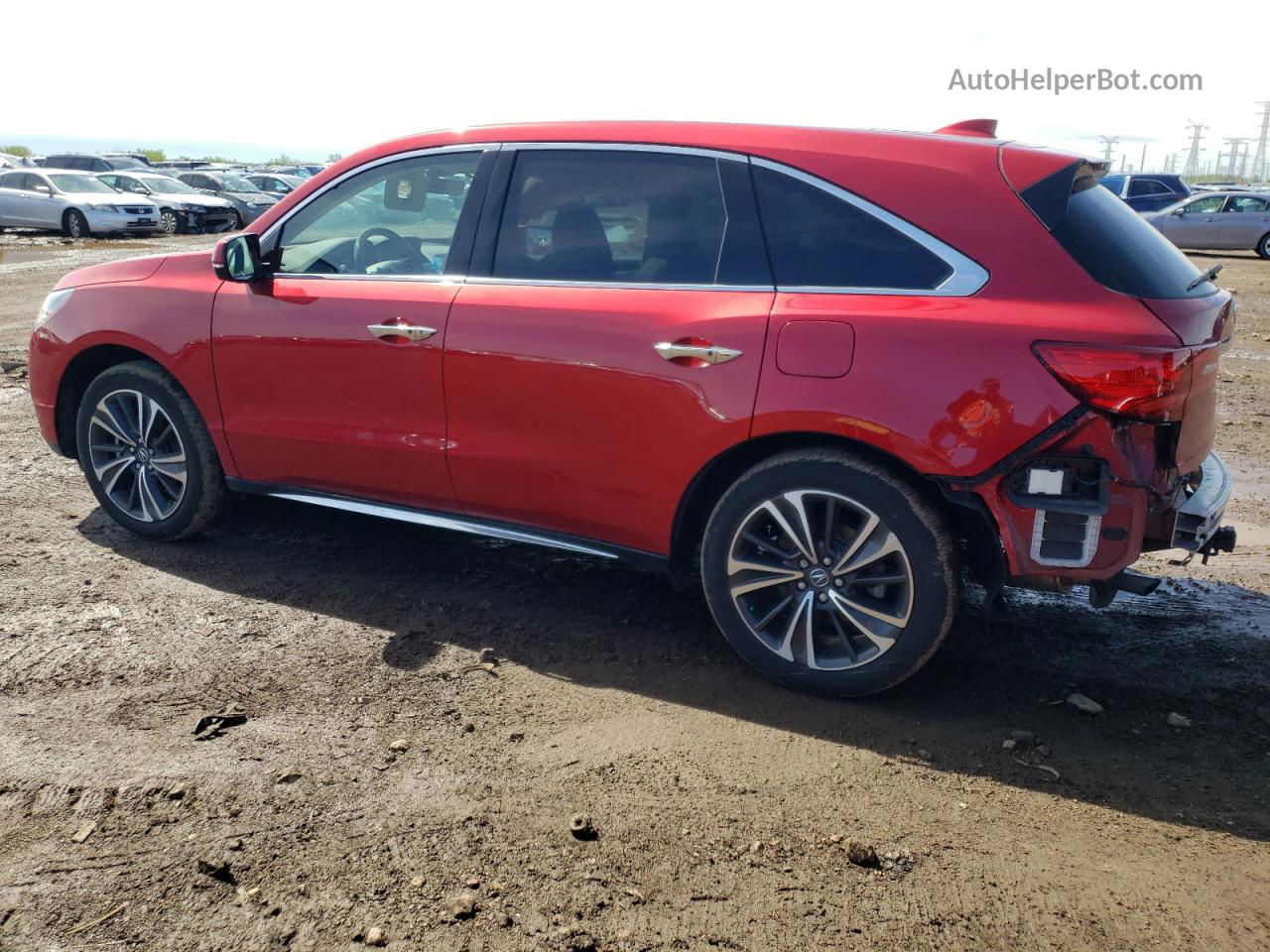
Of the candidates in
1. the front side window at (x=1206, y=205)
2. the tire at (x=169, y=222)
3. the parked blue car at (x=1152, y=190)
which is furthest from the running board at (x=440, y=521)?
the parked blue car at (x=1152, y=190)

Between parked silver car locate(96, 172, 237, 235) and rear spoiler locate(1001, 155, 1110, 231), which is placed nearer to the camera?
rear spoiler locate(1001, 155, 1110, 231)

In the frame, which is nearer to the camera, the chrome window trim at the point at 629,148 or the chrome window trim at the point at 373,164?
the chrome window trim at the point at 629,148

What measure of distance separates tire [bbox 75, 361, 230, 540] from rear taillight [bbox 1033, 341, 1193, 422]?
3.55 m

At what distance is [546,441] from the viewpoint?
13.2ft

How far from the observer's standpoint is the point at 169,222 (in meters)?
27.2

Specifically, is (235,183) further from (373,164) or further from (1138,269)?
(1138,269)

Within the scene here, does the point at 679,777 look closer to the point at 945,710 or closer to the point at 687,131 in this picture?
the point at 945,710

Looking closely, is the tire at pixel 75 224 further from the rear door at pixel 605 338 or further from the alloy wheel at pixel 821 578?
the alloy wheel at pixel 821 578

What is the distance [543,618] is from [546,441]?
30.7 inches

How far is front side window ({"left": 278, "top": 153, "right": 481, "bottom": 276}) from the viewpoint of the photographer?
4352 millimetres

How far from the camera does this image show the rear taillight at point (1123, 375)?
3164mm

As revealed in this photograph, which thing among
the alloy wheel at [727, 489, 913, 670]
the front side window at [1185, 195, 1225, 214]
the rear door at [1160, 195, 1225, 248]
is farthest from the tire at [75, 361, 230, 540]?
the front side window at [1185, 195, 1225, 214]

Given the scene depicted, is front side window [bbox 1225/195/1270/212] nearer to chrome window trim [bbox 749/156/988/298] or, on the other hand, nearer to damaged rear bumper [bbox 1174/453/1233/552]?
damaged rear bumper [bbox 1174/453/1233/552]

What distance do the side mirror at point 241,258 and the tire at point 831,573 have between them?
2243 millimetres
